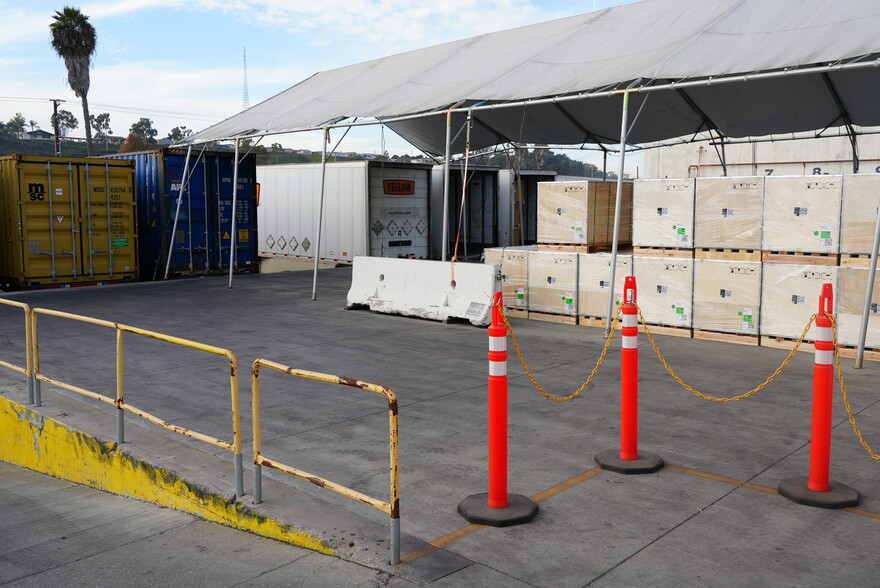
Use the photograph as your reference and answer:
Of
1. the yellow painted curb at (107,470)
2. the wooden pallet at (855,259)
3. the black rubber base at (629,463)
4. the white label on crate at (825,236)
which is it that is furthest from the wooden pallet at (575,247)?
the yellow painted curb at (107,470)

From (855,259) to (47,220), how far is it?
55.1 ft

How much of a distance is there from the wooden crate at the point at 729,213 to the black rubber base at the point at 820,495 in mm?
6559

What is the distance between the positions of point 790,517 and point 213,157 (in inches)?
752

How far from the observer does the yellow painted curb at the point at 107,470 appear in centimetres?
513

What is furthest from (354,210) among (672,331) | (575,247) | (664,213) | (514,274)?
(672,331)

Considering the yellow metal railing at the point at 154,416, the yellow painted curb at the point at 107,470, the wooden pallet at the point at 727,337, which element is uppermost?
the yellow metal railing at the point at 154,416

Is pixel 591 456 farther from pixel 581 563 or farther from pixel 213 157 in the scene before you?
pixel 213 157

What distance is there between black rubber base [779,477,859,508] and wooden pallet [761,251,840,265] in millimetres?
6070

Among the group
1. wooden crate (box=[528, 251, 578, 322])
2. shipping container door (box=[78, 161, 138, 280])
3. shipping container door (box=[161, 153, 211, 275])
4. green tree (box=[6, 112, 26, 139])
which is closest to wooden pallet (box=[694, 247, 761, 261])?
wooden crate (box=[528, 251, 578, 322])

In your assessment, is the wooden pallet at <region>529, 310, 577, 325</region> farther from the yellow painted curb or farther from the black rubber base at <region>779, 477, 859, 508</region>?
the yellow painted curb

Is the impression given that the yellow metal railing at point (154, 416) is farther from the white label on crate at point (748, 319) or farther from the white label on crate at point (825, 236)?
the white label on crate at point (825, 236)

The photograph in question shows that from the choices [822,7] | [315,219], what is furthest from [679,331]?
[315,219]

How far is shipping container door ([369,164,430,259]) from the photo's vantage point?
79.0 ft

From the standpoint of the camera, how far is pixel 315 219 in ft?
83.9
